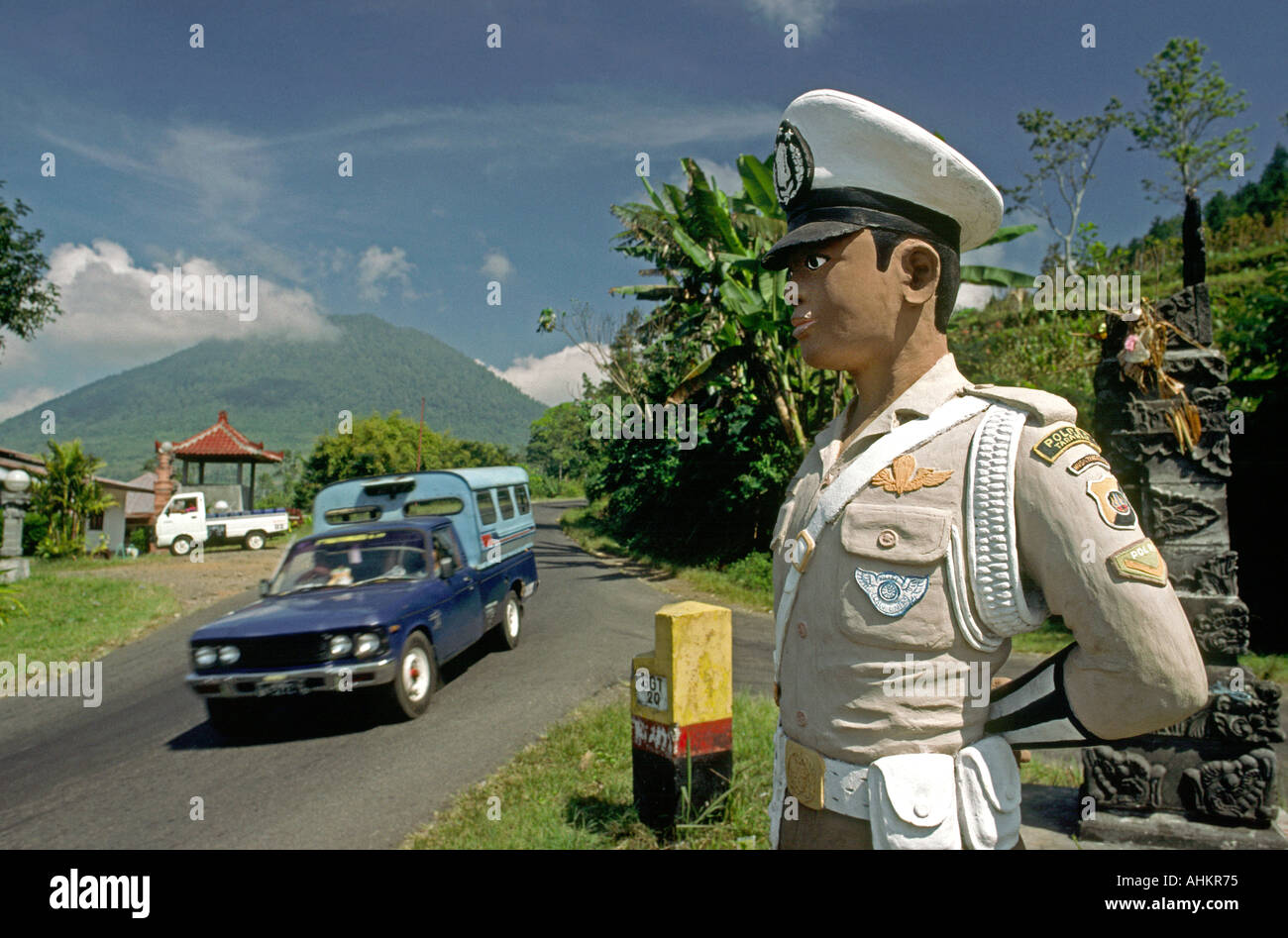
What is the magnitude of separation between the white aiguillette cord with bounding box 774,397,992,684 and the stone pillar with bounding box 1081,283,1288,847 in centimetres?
315

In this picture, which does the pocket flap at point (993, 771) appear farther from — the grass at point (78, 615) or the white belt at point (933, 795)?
the grass at point (78, 615)

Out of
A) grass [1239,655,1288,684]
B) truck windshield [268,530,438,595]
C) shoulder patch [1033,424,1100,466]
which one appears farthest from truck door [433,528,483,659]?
grass [1239,655,1288,684]

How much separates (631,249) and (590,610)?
8.76 metres

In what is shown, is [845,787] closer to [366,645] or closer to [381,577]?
[366,645]

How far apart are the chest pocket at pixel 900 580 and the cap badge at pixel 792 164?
0.76m

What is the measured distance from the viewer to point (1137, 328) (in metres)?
4.25

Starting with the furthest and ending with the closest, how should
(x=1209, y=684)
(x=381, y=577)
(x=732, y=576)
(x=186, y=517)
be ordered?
1. (x=186, y=517)
2. (x=732, y=576)
3. (x=381, y=577)
4. (x=1209, y=684)

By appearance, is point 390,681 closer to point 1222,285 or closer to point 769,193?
point 769,193

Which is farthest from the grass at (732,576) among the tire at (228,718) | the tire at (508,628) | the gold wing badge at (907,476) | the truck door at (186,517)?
the truck door at (186,517)

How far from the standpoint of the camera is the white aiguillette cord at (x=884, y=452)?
1567mm

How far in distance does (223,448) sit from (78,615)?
65.9 ft

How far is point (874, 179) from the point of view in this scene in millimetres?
1688

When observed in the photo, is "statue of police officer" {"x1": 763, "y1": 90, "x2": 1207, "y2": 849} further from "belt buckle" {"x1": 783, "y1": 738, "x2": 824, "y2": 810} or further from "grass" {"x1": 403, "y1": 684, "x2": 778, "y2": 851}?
"grass" {"x1": 403, "y1": 684, "x2": 778, "y2": 851}

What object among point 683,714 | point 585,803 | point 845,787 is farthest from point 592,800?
point 845,787
